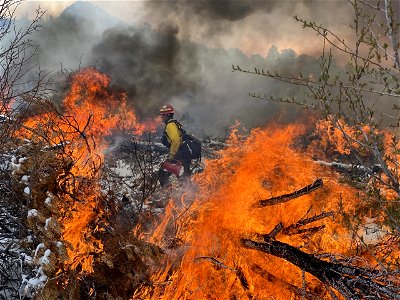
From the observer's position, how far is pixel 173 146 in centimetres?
844

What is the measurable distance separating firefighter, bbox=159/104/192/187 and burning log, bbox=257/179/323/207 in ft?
12.7

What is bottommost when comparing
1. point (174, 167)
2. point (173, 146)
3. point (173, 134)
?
point (174, 167)

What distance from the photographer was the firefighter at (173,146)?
8.36 meters

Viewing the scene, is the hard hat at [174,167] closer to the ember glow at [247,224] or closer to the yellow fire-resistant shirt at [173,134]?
the yellow fire-resistant shirt at [173,134]

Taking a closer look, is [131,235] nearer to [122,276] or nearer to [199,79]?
[122,276]

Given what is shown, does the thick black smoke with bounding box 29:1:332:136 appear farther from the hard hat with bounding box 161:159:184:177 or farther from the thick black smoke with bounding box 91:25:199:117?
the hard hat with bounding box 161:159:184:177

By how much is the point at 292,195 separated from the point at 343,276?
1382 millimetres

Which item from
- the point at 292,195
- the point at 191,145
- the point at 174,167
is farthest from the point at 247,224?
the point at 191,145

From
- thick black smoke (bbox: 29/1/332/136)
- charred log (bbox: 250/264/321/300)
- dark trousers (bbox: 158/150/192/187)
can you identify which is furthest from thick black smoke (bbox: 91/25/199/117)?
charred log (bbox: 250/264/321/300)

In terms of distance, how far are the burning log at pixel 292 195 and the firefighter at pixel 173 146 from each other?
387 cm

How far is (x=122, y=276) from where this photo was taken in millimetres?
4160

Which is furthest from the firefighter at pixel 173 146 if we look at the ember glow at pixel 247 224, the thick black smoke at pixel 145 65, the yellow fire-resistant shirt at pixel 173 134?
the thick black smoke at pixel 145 65

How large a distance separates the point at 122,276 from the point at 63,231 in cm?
86

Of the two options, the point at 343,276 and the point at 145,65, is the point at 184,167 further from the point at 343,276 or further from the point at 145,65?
the point at 145,65
